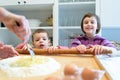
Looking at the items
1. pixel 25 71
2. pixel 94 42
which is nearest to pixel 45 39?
pixel 94 42

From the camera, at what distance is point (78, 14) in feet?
7.94

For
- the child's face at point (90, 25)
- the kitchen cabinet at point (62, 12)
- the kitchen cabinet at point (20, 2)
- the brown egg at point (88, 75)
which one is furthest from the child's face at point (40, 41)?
the brown egg at point (88, 75)

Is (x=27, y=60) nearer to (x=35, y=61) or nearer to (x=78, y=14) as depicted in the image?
(x=35, y=61)

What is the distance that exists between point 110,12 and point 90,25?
64 centimetres

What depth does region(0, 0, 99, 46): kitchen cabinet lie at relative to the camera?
7.27 ft

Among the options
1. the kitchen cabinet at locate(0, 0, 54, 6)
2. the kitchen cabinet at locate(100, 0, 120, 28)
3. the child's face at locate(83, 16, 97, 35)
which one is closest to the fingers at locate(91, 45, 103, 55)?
the child's face at locate(83, 16, 97, 35)

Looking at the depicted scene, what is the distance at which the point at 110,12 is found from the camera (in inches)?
84.7

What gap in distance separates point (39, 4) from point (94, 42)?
3.07 feet

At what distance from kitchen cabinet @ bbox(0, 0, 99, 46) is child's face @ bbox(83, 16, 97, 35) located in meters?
0.54

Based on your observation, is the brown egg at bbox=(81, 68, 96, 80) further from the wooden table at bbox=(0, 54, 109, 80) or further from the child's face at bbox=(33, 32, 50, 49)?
the child's face at bbox=(33, 32, 50, 49)

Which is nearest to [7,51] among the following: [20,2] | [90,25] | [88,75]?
[88,75]

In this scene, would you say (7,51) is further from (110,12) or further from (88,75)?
(110,12)

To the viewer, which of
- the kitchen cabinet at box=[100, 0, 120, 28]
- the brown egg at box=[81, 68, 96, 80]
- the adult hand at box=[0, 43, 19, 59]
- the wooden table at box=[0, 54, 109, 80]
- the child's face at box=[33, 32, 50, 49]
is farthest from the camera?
the kitchen cabinet at box=[100, 0, 120, 28]

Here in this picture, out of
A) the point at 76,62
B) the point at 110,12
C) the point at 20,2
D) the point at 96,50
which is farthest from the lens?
the point at 20,2
